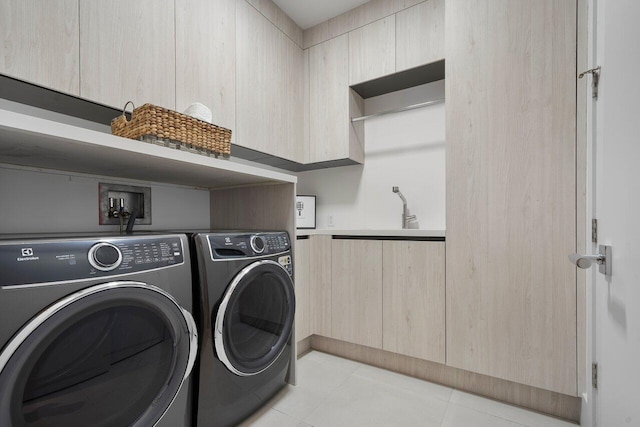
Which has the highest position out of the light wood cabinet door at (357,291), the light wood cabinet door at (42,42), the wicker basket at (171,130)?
the light wood cabinet door at (42,42)

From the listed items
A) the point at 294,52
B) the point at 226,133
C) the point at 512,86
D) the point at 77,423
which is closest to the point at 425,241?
the point at 512,86

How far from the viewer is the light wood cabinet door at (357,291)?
1.83 meters

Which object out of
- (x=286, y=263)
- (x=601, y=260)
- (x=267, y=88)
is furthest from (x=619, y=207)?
(x=267, y=88)

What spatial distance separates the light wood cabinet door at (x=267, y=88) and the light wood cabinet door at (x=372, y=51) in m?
0.49

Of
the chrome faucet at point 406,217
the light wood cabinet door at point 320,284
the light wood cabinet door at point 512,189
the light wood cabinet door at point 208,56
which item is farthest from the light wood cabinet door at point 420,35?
the light wood cabinet door at point 320,284

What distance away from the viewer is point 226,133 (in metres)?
1.30

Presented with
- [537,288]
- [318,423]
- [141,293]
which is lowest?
[318,423]

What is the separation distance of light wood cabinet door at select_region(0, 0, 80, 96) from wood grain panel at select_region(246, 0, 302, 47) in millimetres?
1195

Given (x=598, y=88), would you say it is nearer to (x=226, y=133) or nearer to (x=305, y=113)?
(x=226, y=133)

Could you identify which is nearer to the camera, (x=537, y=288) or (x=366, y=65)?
(x=537, y=288)

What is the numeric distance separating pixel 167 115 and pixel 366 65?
1.63m

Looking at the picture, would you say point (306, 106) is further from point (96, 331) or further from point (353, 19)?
point (96, 331)

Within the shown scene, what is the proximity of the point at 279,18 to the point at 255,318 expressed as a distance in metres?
2.19

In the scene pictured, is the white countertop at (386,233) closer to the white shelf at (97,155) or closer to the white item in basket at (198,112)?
the white shelf at (97,155)
